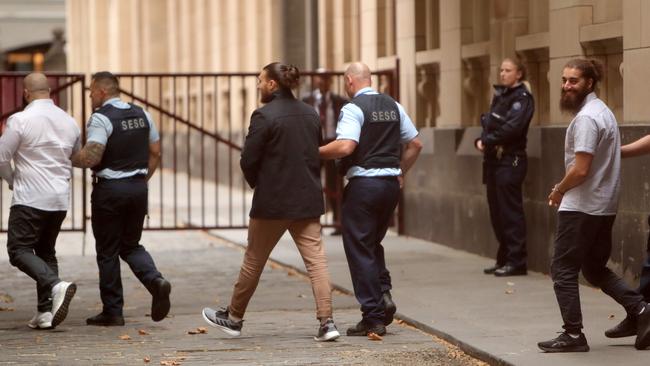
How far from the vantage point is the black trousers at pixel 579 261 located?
33.1 feet

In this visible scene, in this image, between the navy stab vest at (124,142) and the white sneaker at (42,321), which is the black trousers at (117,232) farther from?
the white sneaker at (42,321)

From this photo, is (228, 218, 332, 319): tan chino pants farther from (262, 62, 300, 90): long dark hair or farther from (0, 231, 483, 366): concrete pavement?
(262, 62, 300, 90): long dark hair

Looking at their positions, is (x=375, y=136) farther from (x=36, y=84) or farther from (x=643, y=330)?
(x=36, y=84)

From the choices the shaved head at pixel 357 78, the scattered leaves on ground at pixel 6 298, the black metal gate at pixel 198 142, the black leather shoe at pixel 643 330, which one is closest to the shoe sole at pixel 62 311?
the scattered leaves on ground at pixel 6 298

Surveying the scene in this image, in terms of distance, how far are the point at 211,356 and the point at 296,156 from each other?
1.44 meters

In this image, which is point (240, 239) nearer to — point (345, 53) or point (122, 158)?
point (345, 53)

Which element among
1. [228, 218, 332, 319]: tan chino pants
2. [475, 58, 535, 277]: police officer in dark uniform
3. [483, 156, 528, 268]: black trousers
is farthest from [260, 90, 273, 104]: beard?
[483, 156, 528, 268]: black trousers

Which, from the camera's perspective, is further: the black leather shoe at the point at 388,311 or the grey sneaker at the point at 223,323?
the black leather shoe at the point at 388,311

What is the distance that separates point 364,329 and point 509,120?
4.04 metres

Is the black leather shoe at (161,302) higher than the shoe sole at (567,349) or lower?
higher

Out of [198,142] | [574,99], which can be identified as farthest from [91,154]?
[198,142]

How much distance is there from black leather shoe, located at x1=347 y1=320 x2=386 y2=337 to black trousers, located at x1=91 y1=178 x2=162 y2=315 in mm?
1603

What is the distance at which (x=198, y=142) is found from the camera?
38.0 metres

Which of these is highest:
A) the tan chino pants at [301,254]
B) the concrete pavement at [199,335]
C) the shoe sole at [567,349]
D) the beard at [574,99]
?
the beard at [574,99]
